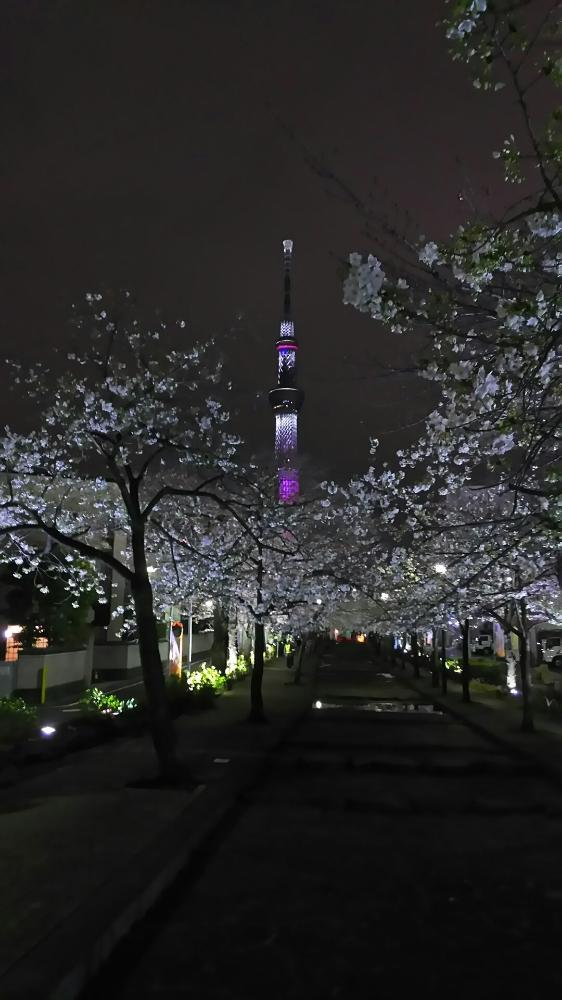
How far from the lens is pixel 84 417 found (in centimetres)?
1239

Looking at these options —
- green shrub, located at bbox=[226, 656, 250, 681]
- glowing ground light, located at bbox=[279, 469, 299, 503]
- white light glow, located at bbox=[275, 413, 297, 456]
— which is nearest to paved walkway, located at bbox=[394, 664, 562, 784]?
green shrub, located at bbox=[226, 656, 250, 681]

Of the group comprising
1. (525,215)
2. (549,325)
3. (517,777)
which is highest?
(525,215)

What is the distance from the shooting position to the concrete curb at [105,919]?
432 centimetres

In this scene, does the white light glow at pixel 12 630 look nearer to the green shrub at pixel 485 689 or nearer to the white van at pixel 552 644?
the green shrub at pixel 485 689

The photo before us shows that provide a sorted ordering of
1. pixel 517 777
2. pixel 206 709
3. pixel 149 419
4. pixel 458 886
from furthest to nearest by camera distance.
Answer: pixel 206 709, pixel 517 777, pixel 149 419, pixel 458 886

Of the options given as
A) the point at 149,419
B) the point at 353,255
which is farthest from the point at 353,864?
the point at 149,419

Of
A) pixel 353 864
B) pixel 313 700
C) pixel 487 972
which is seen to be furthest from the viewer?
pixel 313 700

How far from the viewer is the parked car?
66.9m

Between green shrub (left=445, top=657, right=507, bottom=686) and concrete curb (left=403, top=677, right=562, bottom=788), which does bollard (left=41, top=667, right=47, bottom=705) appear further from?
green shrub (left=445, top=657, right=507, bottom=686)

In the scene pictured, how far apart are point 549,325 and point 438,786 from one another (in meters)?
9.03

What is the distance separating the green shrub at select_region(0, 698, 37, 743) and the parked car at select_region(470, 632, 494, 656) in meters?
54.6

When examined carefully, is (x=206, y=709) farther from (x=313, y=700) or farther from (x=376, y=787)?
(x=376, y=787)

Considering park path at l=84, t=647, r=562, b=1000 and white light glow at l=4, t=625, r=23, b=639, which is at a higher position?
white light glow at l=4, t=625, r=23, b=639

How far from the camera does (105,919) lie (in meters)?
5.33
